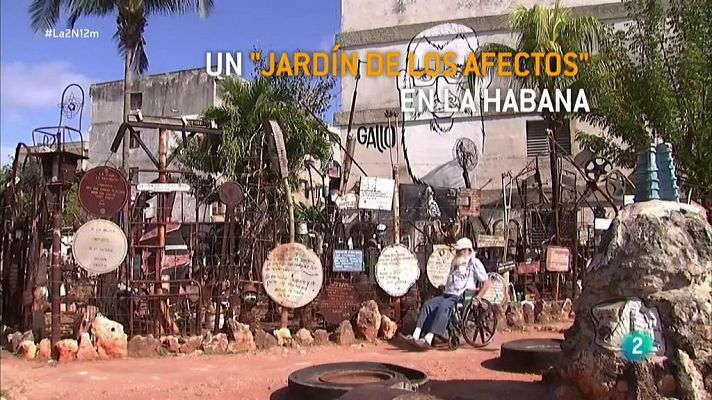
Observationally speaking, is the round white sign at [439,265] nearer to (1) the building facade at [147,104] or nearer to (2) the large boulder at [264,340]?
(2) the large boulder at [264,340]

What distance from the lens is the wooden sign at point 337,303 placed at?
11.9m

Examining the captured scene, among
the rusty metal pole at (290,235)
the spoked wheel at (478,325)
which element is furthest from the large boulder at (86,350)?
the spoked wheel at (478,325)

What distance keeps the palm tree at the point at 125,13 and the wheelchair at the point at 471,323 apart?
475 inches

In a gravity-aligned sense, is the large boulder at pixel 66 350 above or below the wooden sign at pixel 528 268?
below

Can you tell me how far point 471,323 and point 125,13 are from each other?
1480cm

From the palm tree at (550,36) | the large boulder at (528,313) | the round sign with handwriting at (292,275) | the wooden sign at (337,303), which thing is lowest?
the large boulder at (528,313)

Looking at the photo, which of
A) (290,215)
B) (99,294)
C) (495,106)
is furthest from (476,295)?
(495,106)

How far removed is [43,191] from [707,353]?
10222 millimetres

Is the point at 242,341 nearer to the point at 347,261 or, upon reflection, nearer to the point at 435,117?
the point at 347,261

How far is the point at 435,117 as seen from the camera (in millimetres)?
22672

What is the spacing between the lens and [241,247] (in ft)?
40.3

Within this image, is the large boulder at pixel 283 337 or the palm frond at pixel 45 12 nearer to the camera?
the large boulder at pixel 283 337

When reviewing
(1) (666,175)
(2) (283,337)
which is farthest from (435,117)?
(1) (666,175)

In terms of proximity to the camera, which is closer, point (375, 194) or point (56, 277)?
point (56, 277)
